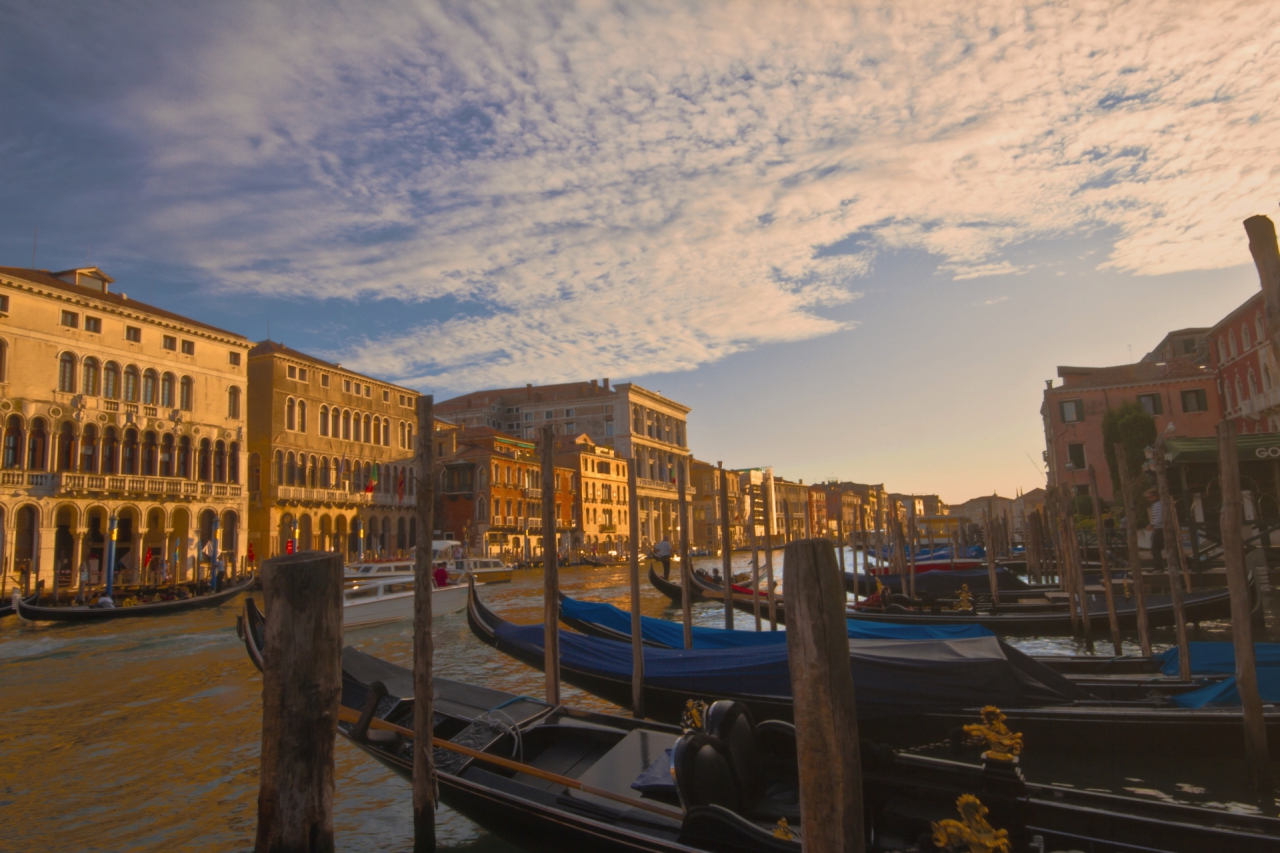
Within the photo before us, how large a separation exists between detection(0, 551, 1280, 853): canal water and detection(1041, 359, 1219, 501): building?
50.9 ft

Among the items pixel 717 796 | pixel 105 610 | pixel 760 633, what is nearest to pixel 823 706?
pixel 717 796

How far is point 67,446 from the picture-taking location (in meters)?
21.2

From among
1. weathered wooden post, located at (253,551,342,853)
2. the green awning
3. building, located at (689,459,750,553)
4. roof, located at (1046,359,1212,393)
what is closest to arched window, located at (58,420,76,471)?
weathered wooden post, located at (253,551,342,853)

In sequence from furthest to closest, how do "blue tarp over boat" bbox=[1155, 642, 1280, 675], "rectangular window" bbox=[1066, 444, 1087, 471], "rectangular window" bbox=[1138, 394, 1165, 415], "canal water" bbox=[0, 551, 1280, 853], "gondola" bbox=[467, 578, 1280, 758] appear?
1. "rectangular window" bbox=[1066, 444, 1087, 471]
2. "rectangular window" bbox=[1138, 394, 1165, 415]
3. "blue tarp over boat" bbox=[1155, 642, 1280, 675]
4. "gondola" bbox=[467, 578, 1280, 758]
5. "canal water" bbox=[0, 551, 1280, 853]

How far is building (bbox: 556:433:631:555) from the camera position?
4575 cm

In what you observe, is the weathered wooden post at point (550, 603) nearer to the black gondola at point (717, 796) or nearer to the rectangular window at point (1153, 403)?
the black gondola at point (717, 796)

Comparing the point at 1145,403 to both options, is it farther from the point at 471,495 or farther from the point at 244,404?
the point at 244,404

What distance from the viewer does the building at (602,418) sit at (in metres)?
55.3

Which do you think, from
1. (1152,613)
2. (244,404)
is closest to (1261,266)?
(1152,613)

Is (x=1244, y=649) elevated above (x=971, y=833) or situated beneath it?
elevated above

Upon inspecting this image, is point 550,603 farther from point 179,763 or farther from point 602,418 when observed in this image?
point 602,418

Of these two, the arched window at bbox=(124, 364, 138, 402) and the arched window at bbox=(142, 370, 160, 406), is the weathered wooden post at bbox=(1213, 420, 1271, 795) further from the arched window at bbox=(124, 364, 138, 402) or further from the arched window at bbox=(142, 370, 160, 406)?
the arched window at bbox=(142, 370, 160, 406)

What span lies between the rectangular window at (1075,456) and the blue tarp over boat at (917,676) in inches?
1023

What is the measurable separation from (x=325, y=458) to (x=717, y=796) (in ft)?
102
